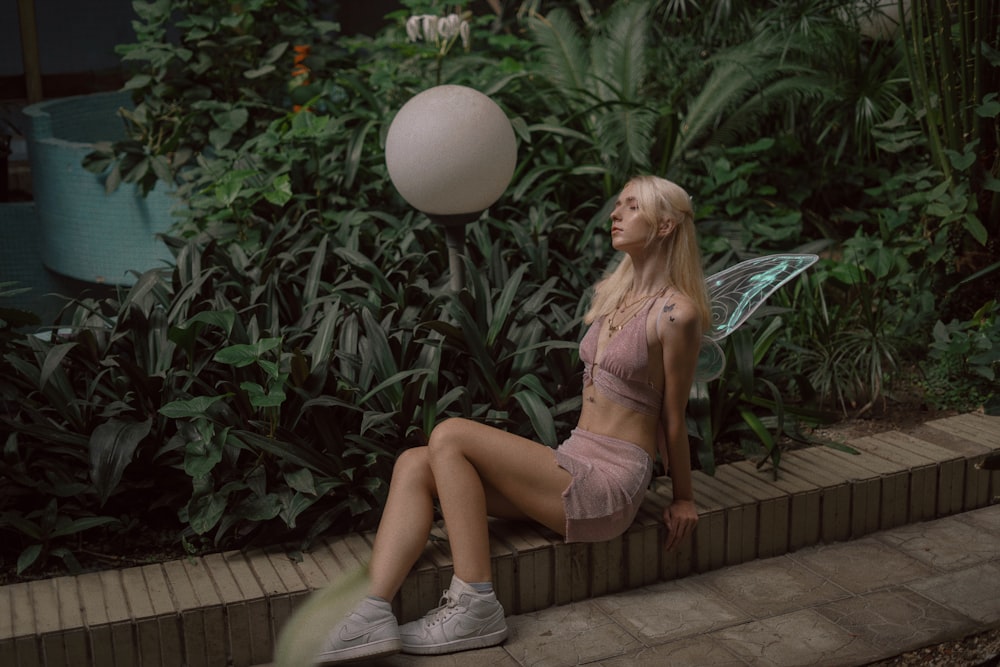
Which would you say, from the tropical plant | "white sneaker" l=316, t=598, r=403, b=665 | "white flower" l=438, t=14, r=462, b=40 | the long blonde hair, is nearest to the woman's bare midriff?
the long blonde hair

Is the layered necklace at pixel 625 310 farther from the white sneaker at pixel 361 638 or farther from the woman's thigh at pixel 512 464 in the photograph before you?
the white sneaker at pixel 361 638

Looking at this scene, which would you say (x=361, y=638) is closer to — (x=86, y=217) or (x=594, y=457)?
(x=594, y=457)

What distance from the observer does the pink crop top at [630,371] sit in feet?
9.02

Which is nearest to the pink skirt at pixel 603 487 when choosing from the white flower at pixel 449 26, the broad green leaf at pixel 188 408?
the broad green leaf at pixel 188 408

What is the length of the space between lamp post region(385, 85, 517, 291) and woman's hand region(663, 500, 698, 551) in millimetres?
1221

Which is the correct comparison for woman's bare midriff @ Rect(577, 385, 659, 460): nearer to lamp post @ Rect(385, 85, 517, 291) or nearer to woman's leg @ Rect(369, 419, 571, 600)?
woman's leg @ Rect(369, 419, 571, 600)

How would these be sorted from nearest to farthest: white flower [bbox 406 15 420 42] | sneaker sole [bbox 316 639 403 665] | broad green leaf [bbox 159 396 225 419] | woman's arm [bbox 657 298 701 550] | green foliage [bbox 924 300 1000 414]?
1. sneaker sole [bbox 316 639 403 665]
2. woman's arm [bbox 657 298 701 550]
3. broad green leaf [bbox 159 396 225 419]
4. green foliage [bbox 924 300 1000 414]
5. white flower [bbox 406 15 420 42]

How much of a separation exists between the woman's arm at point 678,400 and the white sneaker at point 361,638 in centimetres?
83

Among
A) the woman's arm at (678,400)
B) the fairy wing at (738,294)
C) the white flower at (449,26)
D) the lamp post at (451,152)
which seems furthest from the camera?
the white flower at (449,26)

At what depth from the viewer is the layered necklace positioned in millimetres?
2783

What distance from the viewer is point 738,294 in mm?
3031

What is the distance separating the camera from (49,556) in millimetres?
2799

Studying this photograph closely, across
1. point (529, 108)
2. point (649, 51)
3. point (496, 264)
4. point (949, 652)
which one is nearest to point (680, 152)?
point (529, 108)

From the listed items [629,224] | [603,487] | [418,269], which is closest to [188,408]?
[603,487]
